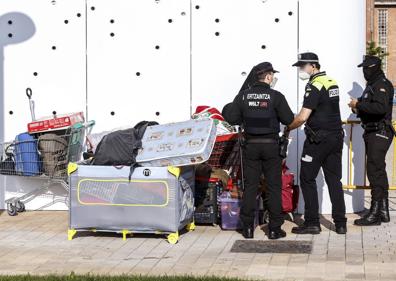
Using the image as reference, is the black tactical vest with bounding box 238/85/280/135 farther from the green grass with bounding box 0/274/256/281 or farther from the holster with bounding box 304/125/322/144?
the green grass with bounding box 0/274/256/281

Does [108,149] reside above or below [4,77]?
below

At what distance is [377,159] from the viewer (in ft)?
31.7

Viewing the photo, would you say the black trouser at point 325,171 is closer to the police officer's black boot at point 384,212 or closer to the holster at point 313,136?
the holster at point 313,136

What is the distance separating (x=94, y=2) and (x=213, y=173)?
2.74 metres

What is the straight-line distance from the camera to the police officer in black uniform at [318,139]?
900cm

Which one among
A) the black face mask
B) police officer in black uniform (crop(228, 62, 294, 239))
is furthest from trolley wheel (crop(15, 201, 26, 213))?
the black face mask

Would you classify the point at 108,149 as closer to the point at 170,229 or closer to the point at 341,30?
the point at 170,229

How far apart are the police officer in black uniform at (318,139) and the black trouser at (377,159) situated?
61 cm

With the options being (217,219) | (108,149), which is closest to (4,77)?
(108,149)

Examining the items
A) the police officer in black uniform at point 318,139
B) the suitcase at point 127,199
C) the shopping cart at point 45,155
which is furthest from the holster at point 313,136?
the shopping cart at point 45,155

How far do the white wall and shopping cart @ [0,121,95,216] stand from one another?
1.78ft

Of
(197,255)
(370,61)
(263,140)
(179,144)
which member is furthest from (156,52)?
(197,255)

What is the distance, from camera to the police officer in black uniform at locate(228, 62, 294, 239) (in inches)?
347

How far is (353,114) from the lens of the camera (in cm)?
1046
